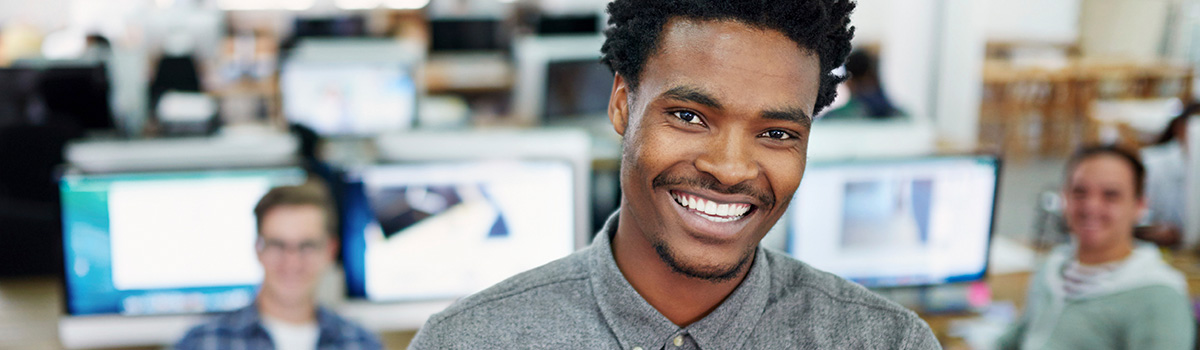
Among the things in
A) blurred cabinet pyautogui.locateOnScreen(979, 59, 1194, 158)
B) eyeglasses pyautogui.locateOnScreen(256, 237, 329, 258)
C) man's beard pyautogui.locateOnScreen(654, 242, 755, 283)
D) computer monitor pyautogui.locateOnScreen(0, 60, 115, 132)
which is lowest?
blurred cabinet pyautogui.locateOnScreen(979, 59, 1194, 158)

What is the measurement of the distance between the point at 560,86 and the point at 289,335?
2.43 meters

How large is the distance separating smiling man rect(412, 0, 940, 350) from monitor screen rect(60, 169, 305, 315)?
1.38 meters

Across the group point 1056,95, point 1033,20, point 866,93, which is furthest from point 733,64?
point 1033,20

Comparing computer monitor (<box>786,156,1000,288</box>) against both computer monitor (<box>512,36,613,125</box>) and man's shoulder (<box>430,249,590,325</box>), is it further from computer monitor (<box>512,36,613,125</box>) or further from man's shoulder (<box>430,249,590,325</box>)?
computer monitor (<box>512,36,613,125</box>)

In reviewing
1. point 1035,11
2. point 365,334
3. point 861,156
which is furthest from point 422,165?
point 1035,11

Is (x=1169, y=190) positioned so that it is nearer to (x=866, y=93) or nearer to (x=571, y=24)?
(x=866, y=93)

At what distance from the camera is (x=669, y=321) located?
0.89m

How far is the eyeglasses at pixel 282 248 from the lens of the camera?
1.93 m

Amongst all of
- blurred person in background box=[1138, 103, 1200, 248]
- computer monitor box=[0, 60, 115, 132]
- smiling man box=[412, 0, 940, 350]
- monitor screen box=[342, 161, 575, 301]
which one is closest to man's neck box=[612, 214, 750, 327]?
smiling man box=[412, 0, 940, 350]

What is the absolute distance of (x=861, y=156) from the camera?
2.37m

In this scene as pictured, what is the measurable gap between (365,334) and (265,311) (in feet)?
0.68

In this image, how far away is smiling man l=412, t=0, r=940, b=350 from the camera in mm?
817

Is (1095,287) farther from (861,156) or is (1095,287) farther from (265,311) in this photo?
(265,311)

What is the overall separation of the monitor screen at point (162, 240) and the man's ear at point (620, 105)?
1385mm
